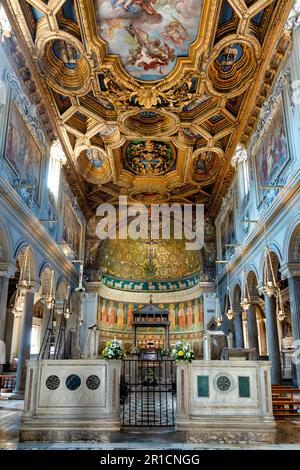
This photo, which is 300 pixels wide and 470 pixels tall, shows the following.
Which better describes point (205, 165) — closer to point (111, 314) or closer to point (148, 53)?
point (148, 53)

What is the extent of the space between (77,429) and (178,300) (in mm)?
22932

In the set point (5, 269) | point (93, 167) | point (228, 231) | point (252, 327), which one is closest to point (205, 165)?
point (228, 231)

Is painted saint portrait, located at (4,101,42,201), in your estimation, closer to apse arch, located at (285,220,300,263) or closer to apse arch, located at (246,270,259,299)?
apse arch, located at (285,220,300,263)

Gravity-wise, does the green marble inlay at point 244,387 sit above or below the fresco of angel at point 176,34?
below

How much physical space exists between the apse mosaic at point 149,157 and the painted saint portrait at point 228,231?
4.54 meters

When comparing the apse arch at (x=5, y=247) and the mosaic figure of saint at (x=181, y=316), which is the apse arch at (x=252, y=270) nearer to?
the apse arch at (x=5, y=247)

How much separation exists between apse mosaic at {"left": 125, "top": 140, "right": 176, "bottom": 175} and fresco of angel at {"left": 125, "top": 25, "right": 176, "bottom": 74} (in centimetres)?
596

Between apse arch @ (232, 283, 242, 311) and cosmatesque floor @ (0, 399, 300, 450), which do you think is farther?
apse arch @ (232, 283, 242, 311)

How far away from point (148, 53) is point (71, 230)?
11.3 m

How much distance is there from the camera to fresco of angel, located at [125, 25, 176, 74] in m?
14.1

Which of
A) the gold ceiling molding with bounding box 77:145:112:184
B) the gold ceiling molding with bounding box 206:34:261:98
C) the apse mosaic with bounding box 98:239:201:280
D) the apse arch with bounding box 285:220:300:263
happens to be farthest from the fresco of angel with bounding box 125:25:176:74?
the apse mosaic with bounding box 98:239:201:280

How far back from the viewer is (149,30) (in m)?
13.9

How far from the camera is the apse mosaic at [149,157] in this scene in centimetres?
2144

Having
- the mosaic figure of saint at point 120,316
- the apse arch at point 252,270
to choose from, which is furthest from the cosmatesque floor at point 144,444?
the mosaic figure of saint at point 120,316
